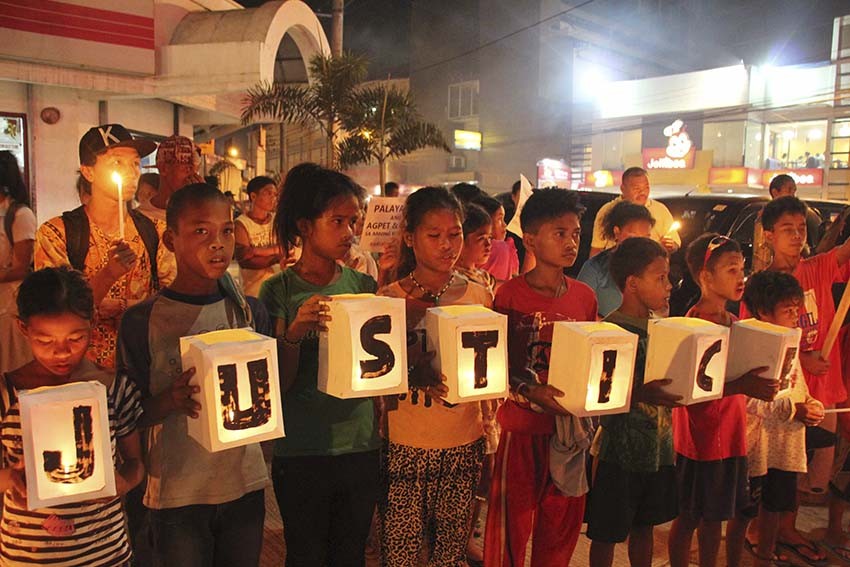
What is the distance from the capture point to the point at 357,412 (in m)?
2.64

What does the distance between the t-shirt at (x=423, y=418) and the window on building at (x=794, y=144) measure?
83.3ft

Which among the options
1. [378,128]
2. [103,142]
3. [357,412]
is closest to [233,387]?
[357,412]

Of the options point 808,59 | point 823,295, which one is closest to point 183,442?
point 823,295

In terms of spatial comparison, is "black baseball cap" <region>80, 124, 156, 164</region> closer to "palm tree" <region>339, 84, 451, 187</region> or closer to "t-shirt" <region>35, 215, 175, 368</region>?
"t-shirt" <region>35, 215, 175, 368</region>

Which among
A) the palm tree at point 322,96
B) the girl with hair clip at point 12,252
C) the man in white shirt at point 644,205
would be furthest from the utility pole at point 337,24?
the girl with hair clip at point 12,252

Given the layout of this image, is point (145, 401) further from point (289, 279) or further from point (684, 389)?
point (684, 389)

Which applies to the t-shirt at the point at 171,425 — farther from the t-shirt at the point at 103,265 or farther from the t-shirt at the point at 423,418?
the t-shirt at the point at 103,265

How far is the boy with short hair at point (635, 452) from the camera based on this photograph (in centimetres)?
300

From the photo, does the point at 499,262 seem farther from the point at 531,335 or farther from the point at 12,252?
the point at 12,252

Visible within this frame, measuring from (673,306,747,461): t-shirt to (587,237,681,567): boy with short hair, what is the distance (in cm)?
18

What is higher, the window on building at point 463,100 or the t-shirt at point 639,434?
the window on building at point 463,100

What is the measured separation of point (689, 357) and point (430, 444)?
3.36 feet

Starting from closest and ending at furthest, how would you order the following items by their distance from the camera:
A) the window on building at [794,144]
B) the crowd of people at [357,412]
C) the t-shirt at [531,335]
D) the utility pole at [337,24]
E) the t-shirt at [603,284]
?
the crowd of people at [357,412], the t-shirt at [531,335], the t-shirt at [603,284], the utility pole at [337,24], the window on building at [794,144]

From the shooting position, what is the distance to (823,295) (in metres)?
4.05
